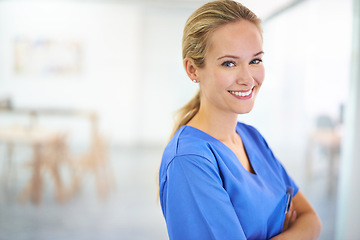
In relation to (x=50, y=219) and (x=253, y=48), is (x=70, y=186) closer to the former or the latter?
(x=50, y=219)

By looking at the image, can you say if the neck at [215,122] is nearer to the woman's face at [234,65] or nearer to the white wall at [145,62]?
the woman's face at [234,65]

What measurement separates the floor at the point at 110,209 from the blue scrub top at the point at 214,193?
166cm

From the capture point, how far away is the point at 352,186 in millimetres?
2279

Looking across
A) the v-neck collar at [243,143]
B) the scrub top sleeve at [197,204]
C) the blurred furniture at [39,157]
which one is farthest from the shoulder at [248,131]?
the blurred furniture at [39,157]

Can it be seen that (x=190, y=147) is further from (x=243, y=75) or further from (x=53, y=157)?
(x=53, y=157)

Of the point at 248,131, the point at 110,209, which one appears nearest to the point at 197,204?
the point at 248,131

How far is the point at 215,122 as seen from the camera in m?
0.93

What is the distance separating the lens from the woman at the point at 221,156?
780 mm

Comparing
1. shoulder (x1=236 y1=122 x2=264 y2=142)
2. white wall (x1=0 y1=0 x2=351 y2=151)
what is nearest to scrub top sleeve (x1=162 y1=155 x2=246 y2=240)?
shoulder (x1=236 y1=122 x2=264 y2=142)

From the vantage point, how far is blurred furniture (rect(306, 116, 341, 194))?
2.46 m

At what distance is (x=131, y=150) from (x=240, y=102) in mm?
1794

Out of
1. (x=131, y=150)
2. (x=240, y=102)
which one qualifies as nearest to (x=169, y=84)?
(x=131, y=150)

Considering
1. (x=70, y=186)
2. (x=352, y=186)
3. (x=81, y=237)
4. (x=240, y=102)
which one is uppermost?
(x=240, y=102)

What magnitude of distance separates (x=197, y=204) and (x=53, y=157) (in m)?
1.96
